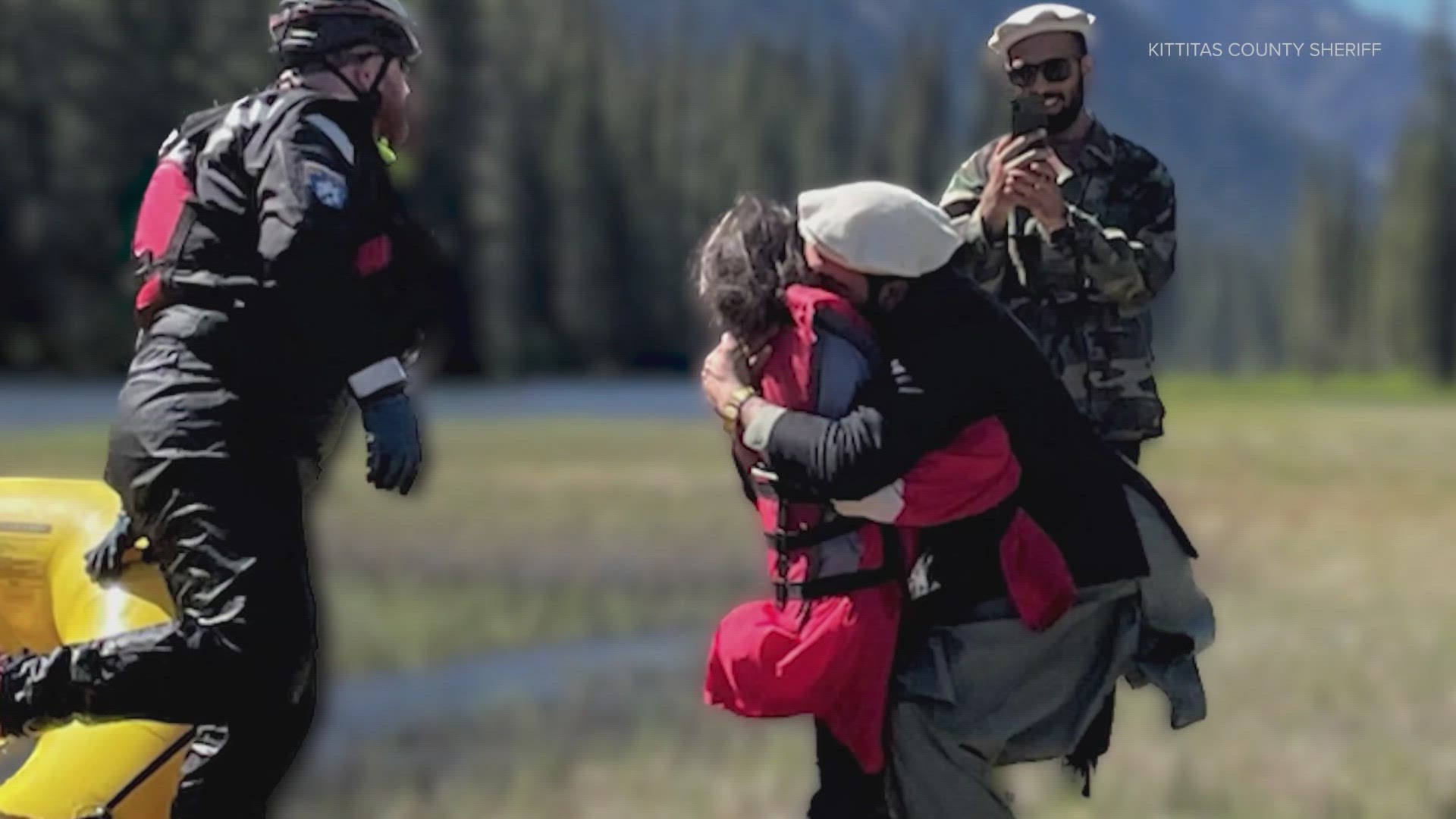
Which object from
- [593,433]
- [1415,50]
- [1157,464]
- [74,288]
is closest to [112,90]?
[74,288]

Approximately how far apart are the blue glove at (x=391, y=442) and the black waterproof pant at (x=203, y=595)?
248mm

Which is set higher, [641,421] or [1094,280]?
[1094,280]

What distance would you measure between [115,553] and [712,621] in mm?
11485

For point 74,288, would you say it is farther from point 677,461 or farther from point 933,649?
point 933,649

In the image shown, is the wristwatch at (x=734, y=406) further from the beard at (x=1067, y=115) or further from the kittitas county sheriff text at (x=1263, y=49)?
the kittitas county sheriff text at (x=1263, y=49)

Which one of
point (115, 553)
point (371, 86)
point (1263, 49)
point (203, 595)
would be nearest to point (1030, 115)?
point (371, 86)

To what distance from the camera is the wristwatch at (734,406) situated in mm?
3283

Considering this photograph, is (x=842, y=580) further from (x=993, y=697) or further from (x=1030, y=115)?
(x=1030, y=115)

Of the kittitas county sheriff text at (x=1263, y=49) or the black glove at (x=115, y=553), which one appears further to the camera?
the kittitas county sheriff text at (x=1263, y=49)

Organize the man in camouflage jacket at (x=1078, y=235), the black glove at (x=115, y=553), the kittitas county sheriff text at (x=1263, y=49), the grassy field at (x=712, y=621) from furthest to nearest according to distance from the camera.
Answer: the grassy field at (x=712, y=621) → the kittitas county sheriff text at (x=1263, y=49) → the black glove at (x=115, y=553) → the man in camouflage jacket at (x=1078, y=235)

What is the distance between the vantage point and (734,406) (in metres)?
3.29

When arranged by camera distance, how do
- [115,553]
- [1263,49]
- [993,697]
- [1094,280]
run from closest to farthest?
1. [993,697]
2. [1094,280]
3. [115,553]
4. [1263,49]

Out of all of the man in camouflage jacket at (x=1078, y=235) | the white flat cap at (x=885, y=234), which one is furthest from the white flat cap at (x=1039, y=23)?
the white flat cap at (x=885, y=234)

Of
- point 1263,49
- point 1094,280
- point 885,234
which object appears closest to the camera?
point 885,234
